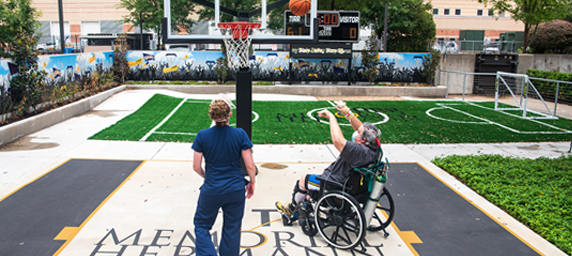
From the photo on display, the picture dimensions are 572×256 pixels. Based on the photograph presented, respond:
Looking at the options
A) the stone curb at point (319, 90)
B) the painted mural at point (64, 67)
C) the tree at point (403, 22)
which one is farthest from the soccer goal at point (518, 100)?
the painted mural at point (64, 67)

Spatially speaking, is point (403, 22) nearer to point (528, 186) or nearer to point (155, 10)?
point (155, 10)

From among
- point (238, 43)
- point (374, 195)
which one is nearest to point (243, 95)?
point (238, 43)

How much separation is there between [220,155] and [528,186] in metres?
5.58

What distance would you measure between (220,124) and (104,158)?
5255 millimetres

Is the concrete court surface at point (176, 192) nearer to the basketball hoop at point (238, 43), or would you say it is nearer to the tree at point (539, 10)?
the basketball hoop at point (238, 43)

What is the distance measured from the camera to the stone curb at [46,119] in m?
9.22

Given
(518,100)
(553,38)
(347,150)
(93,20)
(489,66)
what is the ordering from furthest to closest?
(93,20), (553,38), (489,66), (518,100), (347,150)

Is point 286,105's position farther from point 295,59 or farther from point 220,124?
point 220,124

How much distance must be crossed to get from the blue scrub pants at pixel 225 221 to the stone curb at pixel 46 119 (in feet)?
24.8

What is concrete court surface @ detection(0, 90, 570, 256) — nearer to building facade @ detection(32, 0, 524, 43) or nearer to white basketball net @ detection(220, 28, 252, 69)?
white basketball net @ detection(220, 28, 252, 69)

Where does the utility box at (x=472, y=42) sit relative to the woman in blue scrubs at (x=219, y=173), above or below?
above

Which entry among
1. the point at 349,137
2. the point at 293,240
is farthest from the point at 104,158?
the point at 349,137

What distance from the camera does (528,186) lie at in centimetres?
671

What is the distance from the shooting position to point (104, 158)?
8.09 metres
